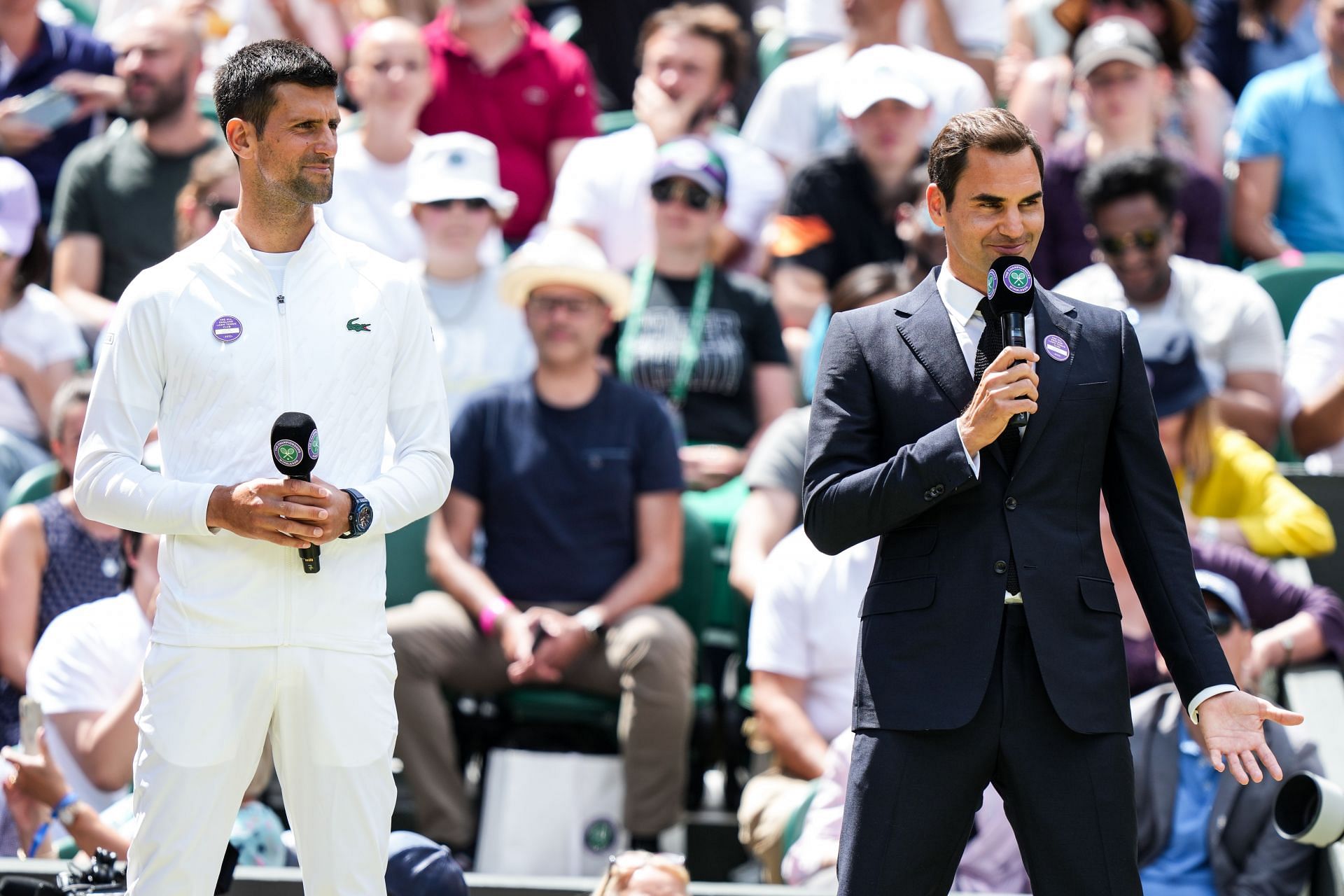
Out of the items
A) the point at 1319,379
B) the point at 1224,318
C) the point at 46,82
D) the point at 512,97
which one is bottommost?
the point at 1319,379

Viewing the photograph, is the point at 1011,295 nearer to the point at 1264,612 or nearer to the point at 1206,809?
the point at 1206,809

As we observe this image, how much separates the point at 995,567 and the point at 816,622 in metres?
2.27

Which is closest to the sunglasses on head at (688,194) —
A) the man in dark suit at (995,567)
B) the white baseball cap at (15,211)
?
the white baseball cap at (15,211)

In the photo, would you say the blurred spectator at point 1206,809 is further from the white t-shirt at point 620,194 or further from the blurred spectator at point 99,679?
the white t-shirt at point 620,194

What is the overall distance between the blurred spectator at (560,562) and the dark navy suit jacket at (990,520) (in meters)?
2.32

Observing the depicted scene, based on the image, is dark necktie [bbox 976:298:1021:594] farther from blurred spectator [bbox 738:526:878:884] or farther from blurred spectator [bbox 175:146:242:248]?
blurred spectator [bbox 175:146:242:248]

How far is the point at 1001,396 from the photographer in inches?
118

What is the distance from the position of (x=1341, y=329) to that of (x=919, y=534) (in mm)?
3967

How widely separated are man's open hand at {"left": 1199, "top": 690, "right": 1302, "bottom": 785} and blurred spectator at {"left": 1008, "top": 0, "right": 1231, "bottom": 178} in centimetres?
531

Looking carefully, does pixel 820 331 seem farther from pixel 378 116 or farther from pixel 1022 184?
pixel 1022 184

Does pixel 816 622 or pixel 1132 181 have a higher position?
pixel 1132 181

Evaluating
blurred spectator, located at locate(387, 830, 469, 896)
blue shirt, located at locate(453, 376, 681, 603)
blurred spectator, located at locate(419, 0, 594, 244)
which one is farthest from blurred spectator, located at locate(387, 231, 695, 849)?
blurred spectator, located at locate(419, 0, 594, 244)

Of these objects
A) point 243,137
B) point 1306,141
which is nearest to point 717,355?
point 1306,141

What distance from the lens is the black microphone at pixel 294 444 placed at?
3238 mm
